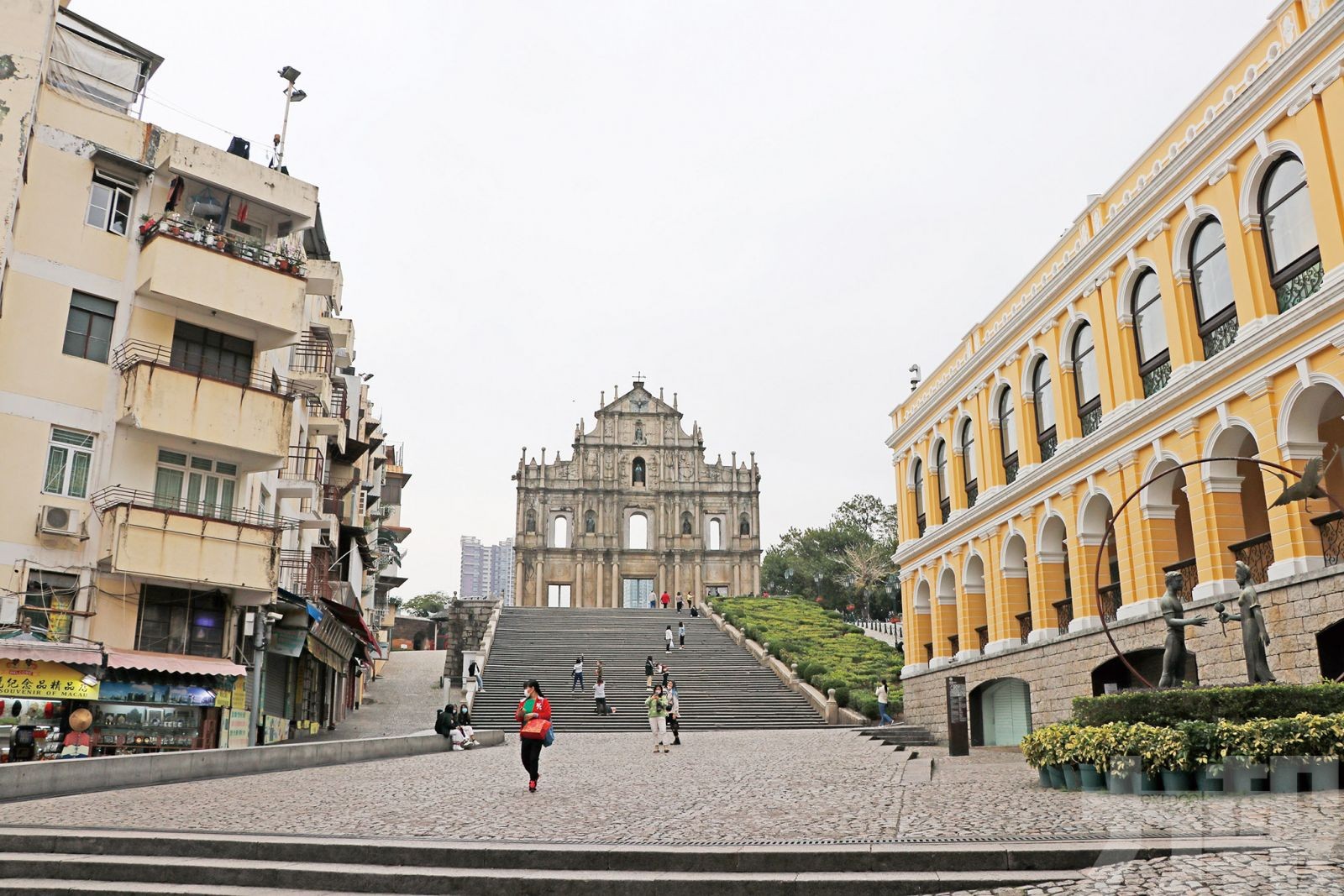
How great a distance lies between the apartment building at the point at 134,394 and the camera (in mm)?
18453

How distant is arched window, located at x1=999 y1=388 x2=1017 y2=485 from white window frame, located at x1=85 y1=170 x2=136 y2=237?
1909 centimetres

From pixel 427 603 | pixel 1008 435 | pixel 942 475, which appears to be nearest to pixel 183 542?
pixel 1008 435

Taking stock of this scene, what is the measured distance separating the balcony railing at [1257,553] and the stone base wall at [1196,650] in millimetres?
558

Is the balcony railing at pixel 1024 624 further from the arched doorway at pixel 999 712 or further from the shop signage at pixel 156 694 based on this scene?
the shop signage at pixel 156 694

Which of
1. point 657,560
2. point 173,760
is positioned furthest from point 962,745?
point 657,560

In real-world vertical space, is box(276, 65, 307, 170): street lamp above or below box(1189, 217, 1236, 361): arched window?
above

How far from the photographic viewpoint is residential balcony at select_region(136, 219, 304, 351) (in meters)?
20.1

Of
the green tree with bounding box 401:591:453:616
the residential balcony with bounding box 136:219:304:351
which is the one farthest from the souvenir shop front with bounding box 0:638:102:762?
the green tree with bounding box 401:591:453:616

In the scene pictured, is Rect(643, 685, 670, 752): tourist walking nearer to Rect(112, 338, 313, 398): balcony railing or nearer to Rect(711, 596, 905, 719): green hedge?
Rect(711, 596, 905, 719): green hedge

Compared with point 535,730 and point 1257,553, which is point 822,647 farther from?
point 535,730

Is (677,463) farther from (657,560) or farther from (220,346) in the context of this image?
(220,346)

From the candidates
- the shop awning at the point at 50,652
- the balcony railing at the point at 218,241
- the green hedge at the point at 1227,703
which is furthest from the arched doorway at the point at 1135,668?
the balcony railing at the point at 218,241

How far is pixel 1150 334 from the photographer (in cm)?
1988

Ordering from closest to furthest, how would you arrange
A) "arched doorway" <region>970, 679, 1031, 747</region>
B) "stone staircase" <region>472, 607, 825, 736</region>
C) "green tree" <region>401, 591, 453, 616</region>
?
1. "arched doorway" <region>970, 679, 1031, 747</region>
2. "stone staircase" <region>472, 607, 825, 736</region>
3. "green tree" <region>401, 591, 453, 616</region>
